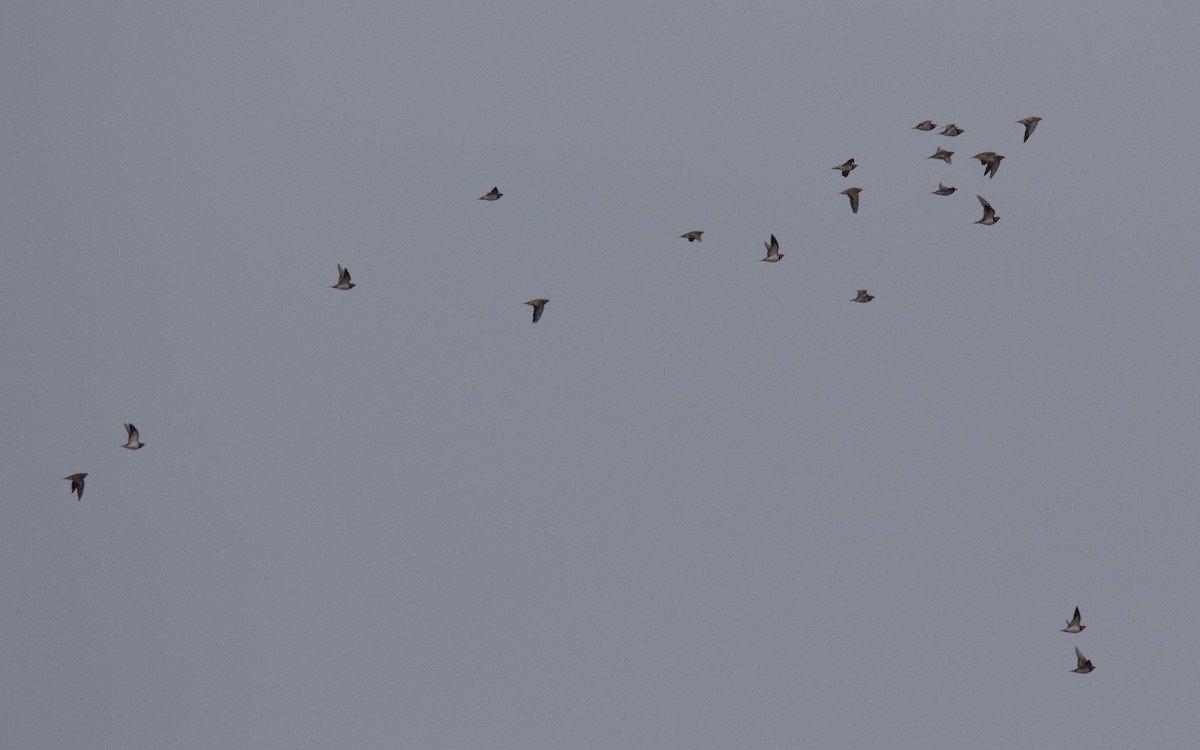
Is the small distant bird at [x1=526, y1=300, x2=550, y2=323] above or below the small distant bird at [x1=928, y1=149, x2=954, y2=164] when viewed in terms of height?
below

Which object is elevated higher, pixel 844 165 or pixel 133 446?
pixel 844 165

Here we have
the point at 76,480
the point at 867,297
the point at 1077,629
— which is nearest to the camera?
the point at 76,480

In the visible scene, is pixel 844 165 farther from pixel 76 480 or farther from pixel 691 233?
pixel 76 480

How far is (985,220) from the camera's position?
110 m

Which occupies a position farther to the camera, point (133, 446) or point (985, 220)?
point (985, 220)

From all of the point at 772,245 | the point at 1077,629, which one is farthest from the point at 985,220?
the point at 1077,629

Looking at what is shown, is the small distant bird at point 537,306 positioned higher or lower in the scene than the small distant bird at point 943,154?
lower

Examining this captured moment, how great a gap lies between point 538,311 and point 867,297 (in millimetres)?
18684

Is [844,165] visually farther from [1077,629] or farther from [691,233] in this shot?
[1077,629]

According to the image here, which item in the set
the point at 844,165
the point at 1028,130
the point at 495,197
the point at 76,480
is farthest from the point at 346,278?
the point at 1028,130

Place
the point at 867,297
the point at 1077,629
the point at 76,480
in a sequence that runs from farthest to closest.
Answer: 1. the point at 867,297
2. the point at 1077,629
3. the point at 76,480

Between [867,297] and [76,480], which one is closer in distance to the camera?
[76,480]

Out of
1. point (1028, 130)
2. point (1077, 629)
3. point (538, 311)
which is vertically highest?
point (1028, 130)

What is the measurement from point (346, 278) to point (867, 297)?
28.2 m
